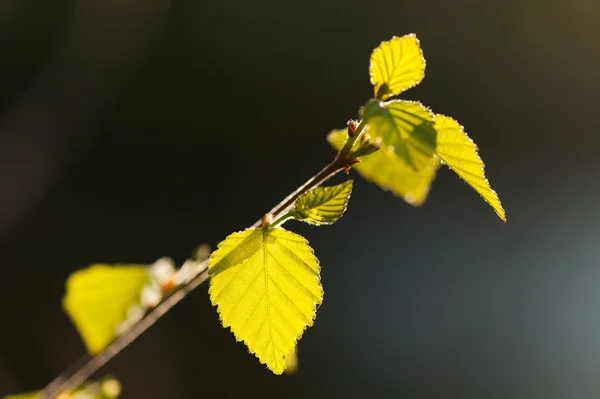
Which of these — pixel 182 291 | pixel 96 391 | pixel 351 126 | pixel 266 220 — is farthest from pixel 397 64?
pixel 96 391

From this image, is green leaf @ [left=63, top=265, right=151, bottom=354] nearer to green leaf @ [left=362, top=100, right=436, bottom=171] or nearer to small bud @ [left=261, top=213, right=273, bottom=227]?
small bud @ [left=261, top=213, right=273, bottom=227]

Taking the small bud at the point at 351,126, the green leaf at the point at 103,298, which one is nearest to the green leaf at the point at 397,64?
the small bud at the point at 351,126

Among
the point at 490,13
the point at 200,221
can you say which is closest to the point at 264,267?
the point at 200,221

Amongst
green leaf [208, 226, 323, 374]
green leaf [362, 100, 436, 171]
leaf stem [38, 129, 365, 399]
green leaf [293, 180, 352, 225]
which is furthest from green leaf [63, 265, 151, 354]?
green leaf [362, 100, 436, 171]

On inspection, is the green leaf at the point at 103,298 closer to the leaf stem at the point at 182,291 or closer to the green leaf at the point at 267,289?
the leaf stem at the point at 182,291

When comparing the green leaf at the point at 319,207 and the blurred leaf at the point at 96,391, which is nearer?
the green leaf at the point at 319,207

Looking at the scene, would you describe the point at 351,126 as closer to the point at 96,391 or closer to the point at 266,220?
the point at 266,220
